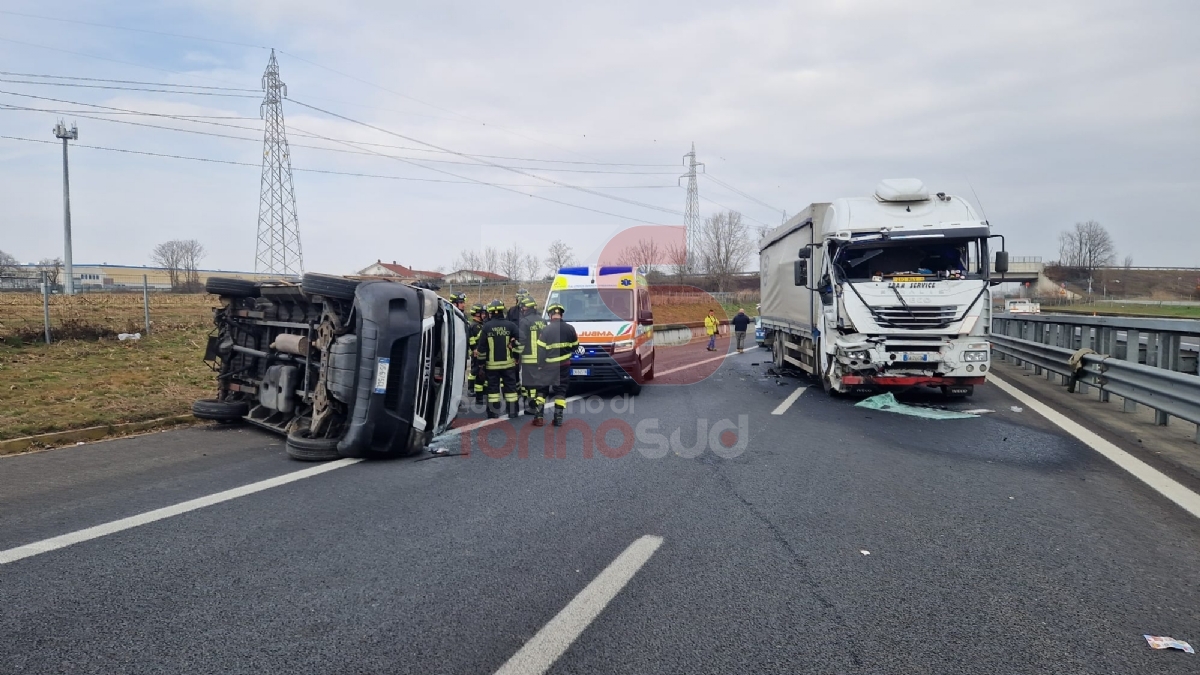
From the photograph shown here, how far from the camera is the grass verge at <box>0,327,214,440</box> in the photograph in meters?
8.76

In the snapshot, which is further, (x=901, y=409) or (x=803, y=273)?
(x=803, y=273)

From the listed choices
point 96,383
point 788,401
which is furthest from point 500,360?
point 96,383

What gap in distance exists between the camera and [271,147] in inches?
1119

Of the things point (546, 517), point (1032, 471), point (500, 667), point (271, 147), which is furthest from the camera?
point (271, 147)

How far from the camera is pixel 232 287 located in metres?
8.72

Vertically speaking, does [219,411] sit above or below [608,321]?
below

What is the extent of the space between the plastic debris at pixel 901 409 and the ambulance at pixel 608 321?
12.9 ft

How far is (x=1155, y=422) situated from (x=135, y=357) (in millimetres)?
16597

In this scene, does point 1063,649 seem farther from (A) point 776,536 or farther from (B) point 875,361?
(B) point 875,361

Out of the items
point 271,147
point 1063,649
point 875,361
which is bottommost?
point 1063,649

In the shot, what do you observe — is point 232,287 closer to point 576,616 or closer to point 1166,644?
point 576,616

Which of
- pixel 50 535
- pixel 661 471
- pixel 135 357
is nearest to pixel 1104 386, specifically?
pixel 661 471

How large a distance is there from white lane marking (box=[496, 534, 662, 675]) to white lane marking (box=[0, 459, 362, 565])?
3232mm

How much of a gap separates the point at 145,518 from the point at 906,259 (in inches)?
419
